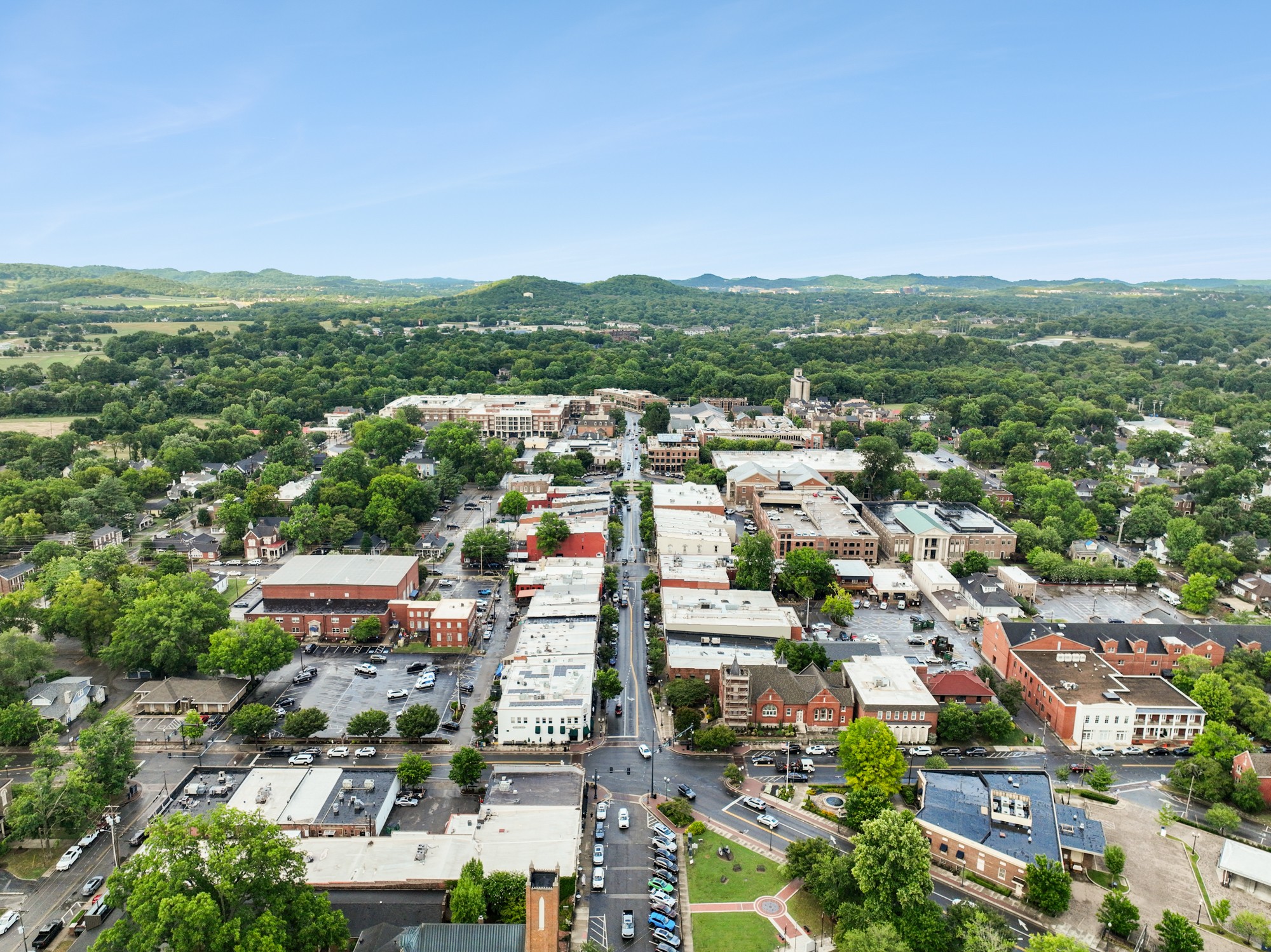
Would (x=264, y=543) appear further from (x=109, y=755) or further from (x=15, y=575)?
(x=109, y=755)

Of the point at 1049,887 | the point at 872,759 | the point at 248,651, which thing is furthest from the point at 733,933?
the point at 248,651

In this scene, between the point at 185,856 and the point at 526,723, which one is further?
the point at 526,723

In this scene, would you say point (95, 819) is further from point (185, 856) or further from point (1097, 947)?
point (1097, 947)

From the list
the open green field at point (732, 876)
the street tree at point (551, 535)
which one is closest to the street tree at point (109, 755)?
the open green field at point (732, 876)

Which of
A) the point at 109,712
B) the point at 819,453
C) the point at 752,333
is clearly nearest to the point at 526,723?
the point at 109,712

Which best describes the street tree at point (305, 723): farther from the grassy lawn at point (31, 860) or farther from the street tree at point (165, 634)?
the grassy lawn at point (31, 860)

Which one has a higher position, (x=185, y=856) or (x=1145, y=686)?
(x=185, y=856)

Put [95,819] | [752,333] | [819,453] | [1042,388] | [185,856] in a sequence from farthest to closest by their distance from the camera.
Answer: [752,333] → [1042,388] → [819,453] → [95,819] → [185,856]
